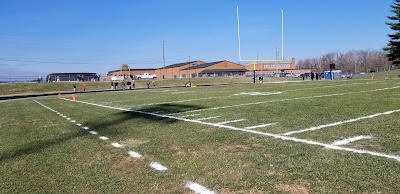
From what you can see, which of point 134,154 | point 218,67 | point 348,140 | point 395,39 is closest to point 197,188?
point 134,154

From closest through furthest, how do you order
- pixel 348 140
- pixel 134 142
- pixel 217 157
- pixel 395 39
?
pixel 217 157 < pixel 348 140 < pixel 134 142 < pixel 395 39

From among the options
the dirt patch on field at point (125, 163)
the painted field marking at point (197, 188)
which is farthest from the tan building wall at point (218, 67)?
the painted field marking at point (197, 188)

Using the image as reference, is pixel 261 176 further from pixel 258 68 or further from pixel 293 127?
pixel 258 68

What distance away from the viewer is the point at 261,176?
4.18 metres

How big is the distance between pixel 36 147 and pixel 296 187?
533 cm

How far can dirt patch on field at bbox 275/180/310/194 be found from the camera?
360 cm

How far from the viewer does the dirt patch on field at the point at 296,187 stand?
11.8ft

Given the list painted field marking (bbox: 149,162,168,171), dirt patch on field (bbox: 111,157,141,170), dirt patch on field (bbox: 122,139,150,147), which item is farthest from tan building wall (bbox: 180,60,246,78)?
painted field marking (bbox: 149,162,168,171)

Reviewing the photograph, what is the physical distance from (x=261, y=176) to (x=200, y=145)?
2128 millimetres

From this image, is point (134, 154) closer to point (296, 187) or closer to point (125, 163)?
point (125, 163)

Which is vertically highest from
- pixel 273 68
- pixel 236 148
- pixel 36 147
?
pixel 273 68

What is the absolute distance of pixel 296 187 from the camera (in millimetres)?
3725

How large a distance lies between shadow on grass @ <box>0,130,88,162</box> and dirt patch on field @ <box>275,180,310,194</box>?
4763 millimetres

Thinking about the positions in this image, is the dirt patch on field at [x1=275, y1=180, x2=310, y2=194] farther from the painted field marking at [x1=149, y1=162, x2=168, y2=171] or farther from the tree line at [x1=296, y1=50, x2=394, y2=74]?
the tree line at [x1=296, y1=50, x2=394, y2=74]
